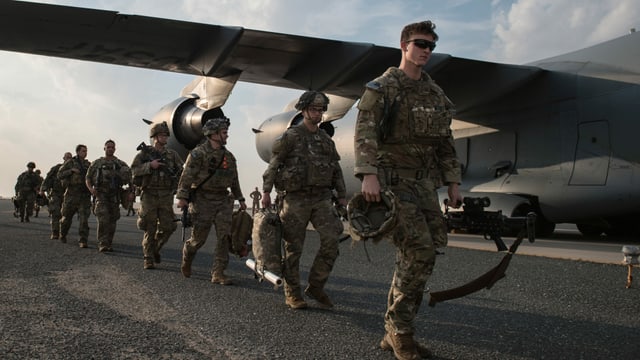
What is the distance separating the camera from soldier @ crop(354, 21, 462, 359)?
10.9ft

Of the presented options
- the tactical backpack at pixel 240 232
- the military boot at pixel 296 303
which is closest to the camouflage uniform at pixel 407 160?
the military boot at pixel 296 303

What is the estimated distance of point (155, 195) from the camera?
7566mm

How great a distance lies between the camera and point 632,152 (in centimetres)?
911

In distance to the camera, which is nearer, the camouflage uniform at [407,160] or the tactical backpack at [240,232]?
the camouflage uniform at [407,160]

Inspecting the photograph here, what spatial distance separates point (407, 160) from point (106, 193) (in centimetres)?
701

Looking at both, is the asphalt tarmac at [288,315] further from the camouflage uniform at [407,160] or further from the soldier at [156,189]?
the soldier at [156,189]

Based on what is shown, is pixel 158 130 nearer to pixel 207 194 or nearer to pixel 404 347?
pixel 207 194

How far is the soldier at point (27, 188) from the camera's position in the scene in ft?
57.8

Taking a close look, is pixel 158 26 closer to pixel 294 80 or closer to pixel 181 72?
pixel 181 72

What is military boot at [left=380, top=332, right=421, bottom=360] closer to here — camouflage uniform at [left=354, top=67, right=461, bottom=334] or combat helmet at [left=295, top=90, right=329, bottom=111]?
camouflage uniform at [left=354, top=67, right=461, bottom=334]

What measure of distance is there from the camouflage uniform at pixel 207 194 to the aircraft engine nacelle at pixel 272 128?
211 inches

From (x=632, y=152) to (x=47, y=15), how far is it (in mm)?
9664

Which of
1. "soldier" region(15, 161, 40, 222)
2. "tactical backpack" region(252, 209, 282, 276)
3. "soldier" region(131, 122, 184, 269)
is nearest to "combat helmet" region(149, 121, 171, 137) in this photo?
"soldier" region(131, 122, 184, 269)

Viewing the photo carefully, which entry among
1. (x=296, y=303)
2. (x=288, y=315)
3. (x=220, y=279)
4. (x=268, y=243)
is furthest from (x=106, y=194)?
(x=288, y=315)
